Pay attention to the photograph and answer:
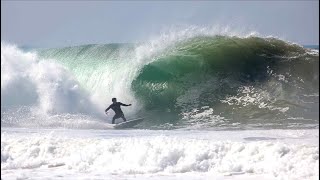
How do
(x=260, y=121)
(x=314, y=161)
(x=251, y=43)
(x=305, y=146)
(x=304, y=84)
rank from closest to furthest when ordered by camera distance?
(x=314, y=161) < (x=305, y=146) < (x=260, y=121) < (x=304, y=84) < (x=251, y=43)

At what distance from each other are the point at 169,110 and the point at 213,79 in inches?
82.5

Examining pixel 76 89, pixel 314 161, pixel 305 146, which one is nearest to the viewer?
pixel 314 161

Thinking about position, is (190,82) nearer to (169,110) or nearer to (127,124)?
(169,110)

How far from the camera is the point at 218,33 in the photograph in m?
19.1

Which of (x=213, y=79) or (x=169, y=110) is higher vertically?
(x=213, y=79)

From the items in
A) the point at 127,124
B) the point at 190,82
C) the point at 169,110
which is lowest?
the point at 127,124

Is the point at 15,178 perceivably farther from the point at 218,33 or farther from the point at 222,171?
the point at 218,33

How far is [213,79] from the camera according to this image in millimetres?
16375

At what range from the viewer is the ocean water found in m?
8.05

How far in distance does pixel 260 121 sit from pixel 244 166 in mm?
5119

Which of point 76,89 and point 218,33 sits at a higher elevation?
point 218,33

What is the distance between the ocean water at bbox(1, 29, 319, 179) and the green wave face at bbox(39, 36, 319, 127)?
0.03m

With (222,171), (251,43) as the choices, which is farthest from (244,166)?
(251,43)

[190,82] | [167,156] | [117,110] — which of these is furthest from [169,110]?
[167,156]
